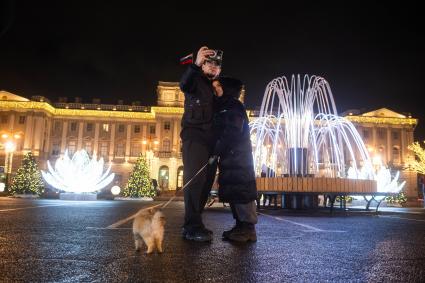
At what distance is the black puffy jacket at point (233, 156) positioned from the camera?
344 cm

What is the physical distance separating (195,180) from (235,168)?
40 centimetres

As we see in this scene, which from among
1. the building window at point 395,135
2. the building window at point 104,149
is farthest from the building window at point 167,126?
the building window at point 395,135

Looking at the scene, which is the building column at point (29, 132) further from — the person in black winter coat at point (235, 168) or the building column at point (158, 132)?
the person in black winter coat at point (235, 168)

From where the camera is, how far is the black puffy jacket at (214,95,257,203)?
3441 mm

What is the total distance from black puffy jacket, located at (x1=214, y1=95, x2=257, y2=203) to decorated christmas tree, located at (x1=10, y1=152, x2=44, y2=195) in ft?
92.3

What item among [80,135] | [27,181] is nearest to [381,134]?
[80,135]

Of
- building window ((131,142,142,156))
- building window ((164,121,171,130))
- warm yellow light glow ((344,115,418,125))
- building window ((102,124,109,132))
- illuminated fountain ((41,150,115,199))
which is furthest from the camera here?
warm yellow light glow ((344,115,418,125))

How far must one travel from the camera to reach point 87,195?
2270cm

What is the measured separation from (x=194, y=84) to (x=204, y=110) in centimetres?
26

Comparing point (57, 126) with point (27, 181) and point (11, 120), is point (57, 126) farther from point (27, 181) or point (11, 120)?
point (27, 181)

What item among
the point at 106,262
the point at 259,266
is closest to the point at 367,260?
the point at 259,266

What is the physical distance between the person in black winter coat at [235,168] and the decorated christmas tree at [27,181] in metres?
28.1

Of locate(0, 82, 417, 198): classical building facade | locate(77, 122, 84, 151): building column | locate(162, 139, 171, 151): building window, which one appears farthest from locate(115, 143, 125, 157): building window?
locate(162, 139, 171, 151): building window

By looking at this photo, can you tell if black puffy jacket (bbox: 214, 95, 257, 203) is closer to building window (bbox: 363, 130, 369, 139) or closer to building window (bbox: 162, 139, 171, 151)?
building window (bbox: 162, 139, 171, 151)
